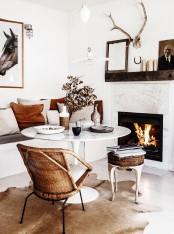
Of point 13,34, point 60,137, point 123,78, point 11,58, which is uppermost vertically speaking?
point 13,34

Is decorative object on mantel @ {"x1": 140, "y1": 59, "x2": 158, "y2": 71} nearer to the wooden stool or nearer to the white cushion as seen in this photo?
the wooden stool

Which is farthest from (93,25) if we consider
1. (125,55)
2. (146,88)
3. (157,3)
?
(146,88)

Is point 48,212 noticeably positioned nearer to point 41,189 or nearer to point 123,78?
point 41,189

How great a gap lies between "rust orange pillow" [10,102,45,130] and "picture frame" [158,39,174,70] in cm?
197

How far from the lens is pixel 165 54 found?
4102mm

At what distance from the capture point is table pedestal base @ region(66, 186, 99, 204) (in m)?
2.90

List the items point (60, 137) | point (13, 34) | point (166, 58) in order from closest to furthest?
point (60, 137), point (166, 58), point (13, 34)

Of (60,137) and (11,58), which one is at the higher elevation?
(11,58)

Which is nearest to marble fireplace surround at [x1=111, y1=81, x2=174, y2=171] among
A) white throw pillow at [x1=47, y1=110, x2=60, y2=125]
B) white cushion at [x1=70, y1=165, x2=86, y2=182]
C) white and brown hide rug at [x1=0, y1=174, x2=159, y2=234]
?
white throw pillow at [x1=47, y1=110, x2=60, y2=125]

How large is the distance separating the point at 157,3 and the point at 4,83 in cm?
262

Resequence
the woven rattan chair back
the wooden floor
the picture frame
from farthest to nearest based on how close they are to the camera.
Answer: the picture frame → the wooden floor → the woven rattan chair back

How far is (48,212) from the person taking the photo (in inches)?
105

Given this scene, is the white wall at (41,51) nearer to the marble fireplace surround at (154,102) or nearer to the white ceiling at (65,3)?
the white ceiling at (65,3)

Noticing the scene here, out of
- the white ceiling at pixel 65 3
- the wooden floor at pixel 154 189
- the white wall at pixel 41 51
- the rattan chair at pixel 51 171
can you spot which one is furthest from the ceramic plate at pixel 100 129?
the white ceiling at pixel 65 3
